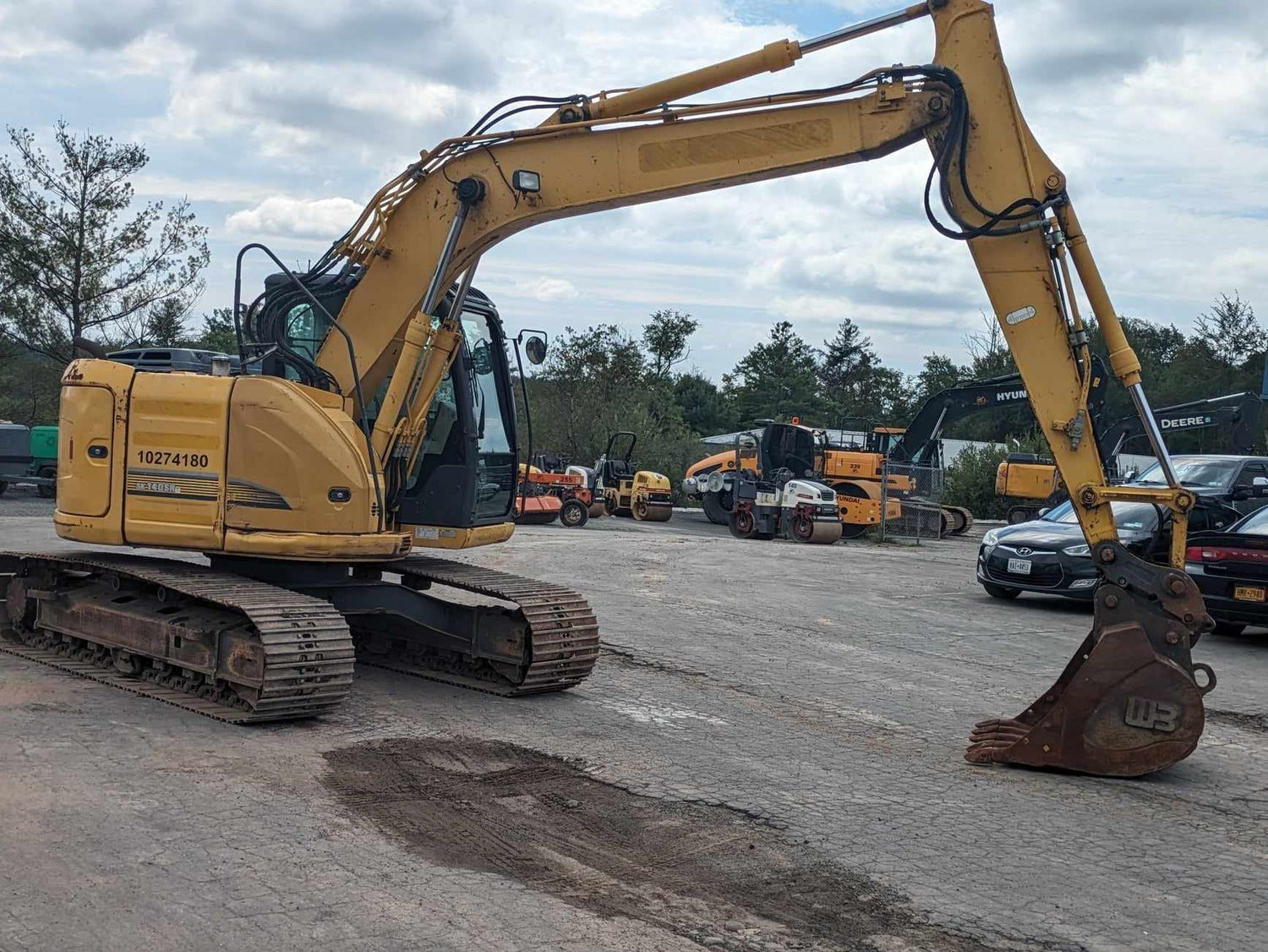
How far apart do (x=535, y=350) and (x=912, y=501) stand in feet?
67.2

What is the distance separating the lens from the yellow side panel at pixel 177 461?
8477 millimetres

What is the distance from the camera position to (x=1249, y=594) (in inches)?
504

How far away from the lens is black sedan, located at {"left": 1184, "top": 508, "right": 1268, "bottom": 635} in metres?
12.8

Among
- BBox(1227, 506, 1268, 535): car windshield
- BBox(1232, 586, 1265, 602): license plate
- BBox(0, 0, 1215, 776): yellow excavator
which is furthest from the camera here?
BBox(1227, 506, 1268, 535): car windshield

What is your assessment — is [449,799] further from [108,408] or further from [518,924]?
[108,408]

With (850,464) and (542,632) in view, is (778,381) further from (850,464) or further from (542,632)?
(542,632)

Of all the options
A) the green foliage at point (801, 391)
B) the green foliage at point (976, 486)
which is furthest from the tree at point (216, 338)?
the green foliage at point (976, 486)

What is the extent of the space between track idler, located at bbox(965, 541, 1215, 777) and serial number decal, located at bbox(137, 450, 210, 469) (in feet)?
17.7

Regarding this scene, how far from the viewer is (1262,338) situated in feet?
220

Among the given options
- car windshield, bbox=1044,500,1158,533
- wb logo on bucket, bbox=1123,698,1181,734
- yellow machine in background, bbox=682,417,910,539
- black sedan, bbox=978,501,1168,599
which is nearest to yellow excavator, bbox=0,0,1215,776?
wb logo on bucket, bbox=1123,698,1181,734

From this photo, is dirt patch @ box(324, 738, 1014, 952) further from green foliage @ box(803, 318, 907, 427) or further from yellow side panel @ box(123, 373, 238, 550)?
green foliage @ box(803, 318, 907, 427)

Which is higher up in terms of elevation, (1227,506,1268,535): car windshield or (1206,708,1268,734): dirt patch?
(1227,506,1268,535): car windshield

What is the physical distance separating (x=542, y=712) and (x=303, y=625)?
1665mm

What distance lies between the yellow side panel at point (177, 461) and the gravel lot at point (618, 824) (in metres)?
1.14
